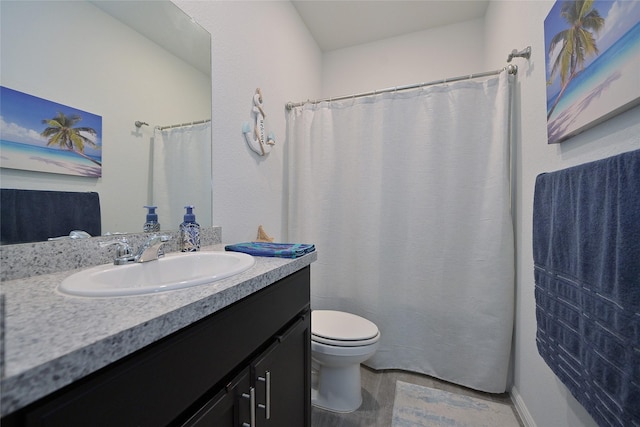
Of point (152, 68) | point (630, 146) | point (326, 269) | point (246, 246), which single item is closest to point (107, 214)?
point (246, 246)

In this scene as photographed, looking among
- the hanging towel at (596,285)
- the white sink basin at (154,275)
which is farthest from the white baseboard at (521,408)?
the white sink basin at (154,275)

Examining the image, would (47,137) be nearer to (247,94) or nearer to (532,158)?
(247,94)

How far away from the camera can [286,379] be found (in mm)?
882

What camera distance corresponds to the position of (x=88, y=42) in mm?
794

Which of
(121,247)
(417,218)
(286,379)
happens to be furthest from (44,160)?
(417,218)

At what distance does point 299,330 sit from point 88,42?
1139 millimetres

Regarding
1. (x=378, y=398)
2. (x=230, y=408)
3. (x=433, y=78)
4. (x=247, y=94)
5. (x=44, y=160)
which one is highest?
(x=433, y=78)

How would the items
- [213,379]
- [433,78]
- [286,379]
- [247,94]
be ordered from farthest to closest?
[433,78] < [247,94] < [286,379] < [213,379]

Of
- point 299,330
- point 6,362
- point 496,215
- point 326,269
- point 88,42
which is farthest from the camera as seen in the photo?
point 326,269

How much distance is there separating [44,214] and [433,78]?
2.50 metres

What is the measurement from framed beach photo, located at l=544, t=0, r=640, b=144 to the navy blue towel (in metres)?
1.47

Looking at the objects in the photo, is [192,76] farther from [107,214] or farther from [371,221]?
[371,221]

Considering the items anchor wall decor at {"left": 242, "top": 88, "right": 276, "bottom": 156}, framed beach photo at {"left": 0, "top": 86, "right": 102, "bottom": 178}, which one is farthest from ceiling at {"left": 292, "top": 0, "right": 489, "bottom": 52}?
framed beach photo at {"left": 0, "top": 86, "right": 102, "bottom": 178}

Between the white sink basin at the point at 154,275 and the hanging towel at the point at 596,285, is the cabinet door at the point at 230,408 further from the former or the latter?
the hanging towel at the point at 596,285
